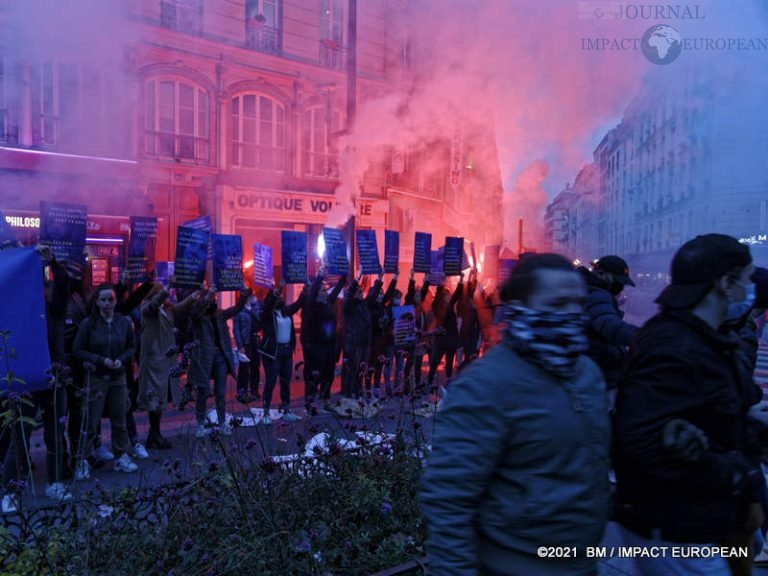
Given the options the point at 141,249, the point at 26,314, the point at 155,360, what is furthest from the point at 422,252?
the point at 26,314

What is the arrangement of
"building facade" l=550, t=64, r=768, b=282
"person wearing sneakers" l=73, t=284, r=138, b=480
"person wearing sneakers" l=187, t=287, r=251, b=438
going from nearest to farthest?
"person wearing sneakers" l=73, t=284, r=138, b=480 < "person wearing sneakers" l=187, t=287, r=251, b=438 < "building facade" l=550, t=64, r=768, b=282

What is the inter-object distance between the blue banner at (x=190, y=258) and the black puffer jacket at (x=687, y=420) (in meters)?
4.66

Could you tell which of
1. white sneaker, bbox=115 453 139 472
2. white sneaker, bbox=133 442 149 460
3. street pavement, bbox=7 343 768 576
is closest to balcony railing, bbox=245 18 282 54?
street pavement, bbox=7 343 768 576

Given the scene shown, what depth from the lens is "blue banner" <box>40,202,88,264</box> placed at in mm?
5066

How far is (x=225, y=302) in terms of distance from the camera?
48.2 feet

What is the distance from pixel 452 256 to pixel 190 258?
4.14 meters

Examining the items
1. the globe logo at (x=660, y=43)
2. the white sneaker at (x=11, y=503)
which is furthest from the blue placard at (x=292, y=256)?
the globe logo at (x=660, y=43)

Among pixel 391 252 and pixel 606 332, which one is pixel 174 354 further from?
pixel 391 252

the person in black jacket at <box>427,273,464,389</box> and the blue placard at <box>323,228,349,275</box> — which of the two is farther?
the person in black jacket at <box>427,273,464,389</box>

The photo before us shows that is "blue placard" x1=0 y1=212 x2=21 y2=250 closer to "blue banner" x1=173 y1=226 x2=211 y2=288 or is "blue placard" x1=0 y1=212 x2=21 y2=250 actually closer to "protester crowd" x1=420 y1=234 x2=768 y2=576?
"blue banner" x1=173 y1=226 x2=211 y2=288

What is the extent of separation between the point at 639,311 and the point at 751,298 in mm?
14517

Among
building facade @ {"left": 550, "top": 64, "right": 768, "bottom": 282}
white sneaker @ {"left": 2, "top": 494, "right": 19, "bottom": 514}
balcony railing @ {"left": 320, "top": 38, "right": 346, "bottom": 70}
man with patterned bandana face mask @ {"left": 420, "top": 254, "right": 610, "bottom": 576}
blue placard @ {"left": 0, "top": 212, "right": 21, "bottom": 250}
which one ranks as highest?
balcony railing @ {"left": 320, "top": 38, "right": 346, "bottom": 70}

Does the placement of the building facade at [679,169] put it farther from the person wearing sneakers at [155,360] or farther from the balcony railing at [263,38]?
the balcony railing at [263,38]

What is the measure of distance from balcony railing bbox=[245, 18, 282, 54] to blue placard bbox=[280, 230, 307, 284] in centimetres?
900
